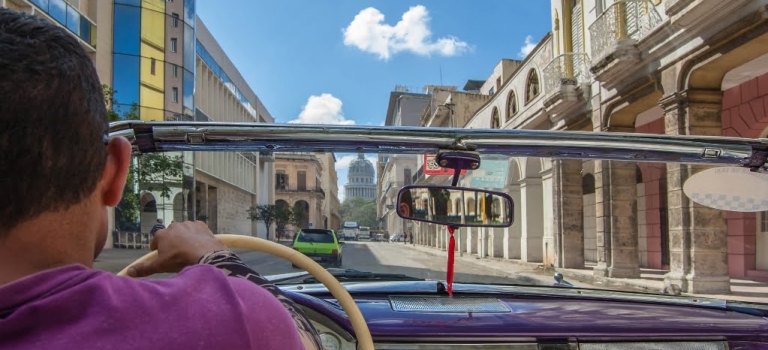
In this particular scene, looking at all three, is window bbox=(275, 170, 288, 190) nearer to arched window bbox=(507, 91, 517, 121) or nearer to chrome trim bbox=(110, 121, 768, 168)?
chrome trim bbox=(110, 121, 768, 168)

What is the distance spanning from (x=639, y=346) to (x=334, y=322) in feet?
3.85

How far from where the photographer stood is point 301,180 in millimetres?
3324

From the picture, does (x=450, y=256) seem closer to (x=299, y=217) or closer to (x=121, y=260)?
(x=121, y=260)

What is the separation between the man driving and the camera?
2.43 feet

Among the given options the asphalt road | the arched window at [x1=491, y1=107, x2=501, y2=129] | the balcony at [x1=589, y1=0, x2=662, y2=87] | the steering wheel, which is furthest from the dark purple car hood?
the arched window at [x1=491, y1=107, x2=501, y2=129]

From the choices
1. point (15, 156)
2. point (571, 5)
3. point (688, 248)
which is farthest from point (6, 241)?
point (571, 5)

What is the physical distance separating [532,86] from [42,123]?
19915 mm

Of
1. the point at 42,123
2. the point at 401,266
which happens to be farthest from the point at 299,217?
the point at 42,123

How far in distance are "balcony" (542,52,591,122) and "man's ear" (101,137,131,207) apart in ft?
49.7

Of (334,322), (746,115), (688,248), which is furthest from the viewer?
(746,115)

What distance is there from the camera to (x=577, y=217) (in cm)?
1564

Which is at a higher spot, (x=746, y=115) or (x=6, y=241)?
(x=746, y=115)

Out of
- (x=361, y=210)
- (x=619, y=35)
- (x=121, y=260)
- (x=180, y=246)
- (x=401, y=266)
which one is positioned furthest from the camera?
(x=619, y=35)

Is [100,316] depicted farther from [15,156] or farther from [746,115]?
[746,115]
